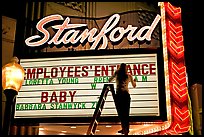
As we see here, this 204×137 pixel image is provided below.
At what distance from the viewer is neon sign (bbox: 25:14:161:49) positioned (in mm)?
11539

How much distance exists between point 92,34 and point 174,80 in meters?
3.06

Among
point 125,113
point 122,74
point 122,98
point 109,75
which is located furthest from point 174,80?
point 125,113

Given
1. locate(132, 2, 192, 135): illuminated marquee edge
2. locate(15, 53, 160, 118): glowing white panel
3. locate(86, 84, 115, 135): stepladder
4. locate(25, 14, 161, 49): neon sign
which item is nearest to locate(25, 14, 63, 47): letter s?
locate(25, 14, 161, 49): neon sign

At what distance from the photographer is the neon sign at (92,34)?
11.5m

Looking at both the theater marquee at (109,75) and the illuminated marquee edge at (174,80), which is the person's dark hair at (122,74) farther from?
the illuminated marquee edge at (174,80)

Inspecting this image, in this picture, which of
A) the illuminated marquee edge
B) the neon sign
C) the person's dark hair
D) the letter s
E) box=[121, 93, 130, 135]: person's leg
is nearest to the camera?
box=[121, 93, 130, 135]: person's leg

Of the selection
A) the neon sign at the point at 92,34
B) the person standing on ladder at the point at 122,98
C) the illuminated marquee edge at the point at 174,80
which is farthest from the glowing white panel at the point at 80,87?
the person standing on ladder at the point at 122,98

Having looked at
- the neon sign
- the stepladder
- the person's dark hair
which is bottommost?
the stepladder

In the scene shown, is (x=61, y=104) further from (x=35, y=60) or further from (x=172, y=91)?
(x=172, y=91)

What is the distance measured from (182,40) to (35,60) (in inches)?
187

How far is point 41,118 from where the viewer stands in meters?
10.8

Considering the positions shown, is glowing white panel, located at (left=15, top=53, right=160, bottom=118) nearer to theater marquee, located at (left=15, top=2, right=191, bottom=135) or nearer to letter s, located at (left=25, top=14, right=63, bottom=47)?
theater marquee, located at (left=15, top=2, right=191, bottom=135)

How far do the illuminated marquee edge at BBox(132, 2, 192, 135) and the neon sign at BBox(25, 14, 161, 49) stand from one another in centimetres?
51

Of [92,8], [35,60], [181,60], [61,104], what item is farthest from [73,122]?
[92,8]
